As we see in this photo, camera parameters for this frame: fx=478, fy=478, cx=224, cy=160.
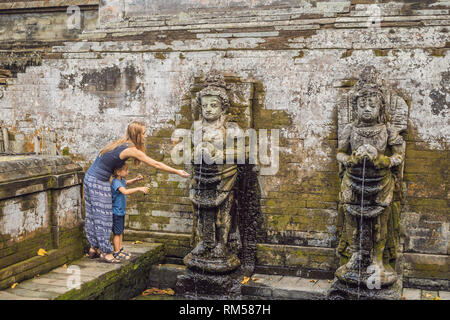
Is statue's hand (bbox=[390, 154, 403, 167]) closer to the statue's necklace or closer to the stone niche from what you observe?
the statue's necklace

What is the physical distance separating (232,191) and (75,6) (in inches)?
210

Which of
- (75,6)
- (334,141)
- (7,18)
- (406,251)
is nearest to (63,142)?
(75,6)

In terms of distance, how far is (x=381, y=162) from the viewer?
5.57m

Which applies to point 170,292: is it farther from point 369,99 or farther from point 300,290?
point 369,99

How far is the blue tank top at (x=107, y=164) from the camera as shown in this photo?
5.91 meters

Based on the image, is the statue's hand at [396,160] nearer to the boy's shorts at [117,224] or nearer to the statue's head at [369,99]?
the statue's head at [369,99]

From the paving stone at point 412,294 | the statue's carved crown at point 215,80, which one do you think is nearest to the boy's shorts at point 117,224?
the statue's carved crown at point 215,80

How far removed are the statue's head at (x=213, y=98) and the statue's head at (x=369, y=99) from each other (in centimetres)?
175

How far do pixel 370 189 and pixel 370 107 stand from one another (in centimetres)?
102

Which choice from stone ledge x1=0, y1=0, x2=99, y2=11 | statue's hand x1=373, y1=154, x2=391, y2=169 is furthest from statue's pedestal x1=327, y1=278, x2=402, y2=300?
stone ledge x1=0, y1=0, x2=99, y2=11

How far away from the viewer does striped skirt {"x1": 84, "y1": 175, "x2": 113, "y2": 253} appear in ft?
19.7

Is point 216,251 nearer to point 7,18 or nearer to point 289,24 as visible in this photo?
point 289,24

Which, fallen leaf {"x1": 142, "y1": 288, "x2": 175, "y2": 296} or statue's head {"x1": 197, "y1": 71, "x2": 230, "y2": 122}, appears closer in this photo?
statue's head {"x1": 197, "y1": 71, "x2": 230, "y2": 122}

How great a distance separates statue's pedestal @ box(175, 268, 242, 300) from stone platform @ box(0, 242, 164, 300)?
2.15 ft
